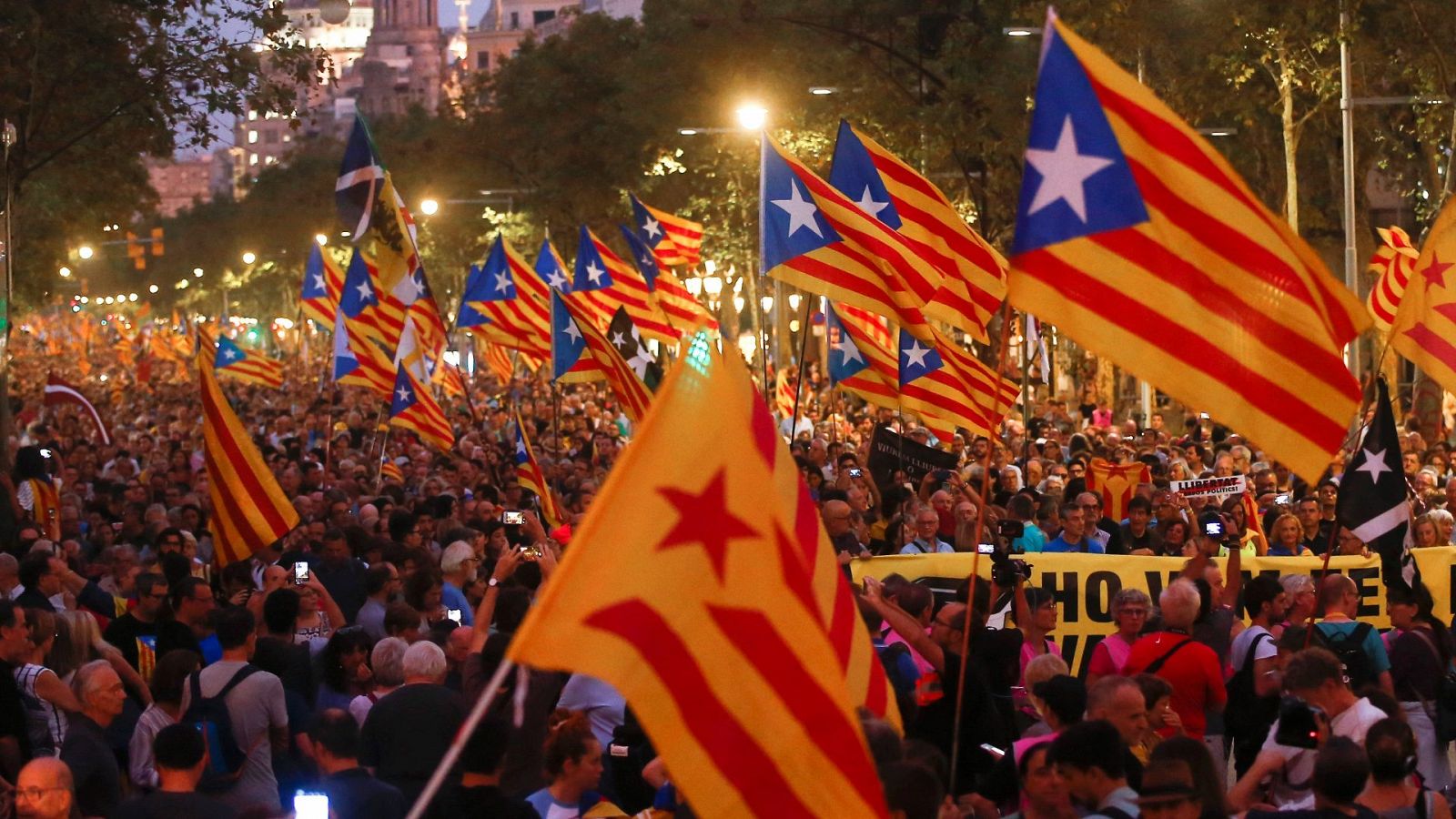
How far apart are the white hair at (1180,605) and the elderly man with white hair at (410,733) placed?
10.0 ft

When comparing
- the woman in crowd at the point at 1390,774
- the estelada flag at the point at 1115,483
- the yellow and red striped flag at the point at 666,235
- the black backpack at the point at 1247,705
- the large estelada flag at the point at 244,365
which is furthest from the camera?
the large estelada flag at the point at 244,365

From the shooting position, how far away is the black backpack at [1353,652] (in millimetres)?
9430

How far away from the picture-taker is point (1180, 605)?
9359mm

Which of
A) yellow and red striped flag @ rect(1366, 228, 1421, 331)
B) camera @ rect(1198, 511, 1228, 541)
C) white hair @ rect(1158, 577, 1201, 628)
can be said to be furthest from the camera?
yellow and red striped flag @ rect(1366, 228, 1421, 331)

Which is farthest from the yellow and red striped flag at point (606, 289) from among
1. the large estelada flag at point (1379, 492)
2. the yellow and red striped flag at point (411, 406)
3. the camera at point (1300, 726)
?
the camera at point (1300, 726)

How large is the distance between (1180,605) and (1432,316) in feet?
7.08

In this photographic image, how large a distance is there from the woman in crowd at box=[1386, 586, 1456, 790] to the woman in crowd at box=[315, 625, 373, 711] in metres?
4.44

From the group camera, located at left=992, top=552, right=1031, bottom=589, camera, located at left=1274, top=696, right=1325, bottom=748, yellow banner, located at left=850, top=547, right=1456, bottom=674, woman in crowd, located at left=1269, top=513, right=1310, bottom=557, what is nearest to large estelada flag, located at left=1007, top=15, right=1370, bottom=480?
camera, located at left=1274, top=696, right=1325, bottom=748

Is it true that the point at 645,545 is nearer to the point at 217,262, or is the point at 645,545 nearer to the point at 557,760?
the point at 557,760

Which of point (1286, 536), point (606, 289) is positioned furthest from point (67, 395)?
point (1286, 536)

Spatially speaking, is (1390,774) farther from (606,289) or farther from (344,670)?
(606,289)

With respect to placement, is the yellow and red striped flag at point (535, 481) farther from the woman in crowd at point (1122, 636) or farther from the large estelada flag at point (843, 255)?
the woman in crowd at point (1122, 636)

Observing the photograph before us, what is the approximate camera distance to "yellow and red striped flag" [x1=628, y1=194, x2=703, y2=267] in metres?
31.9

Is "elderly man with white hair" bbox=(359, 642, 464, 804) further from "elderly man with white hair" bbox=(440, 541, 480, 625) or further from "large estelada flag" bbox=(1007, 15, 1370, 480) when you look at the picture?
"elderly man with white hair" bbox=(440, 541, 480, 625)
